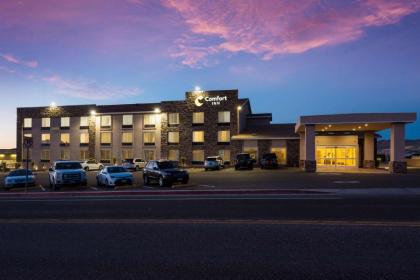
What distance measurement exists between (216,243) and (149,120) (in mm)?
51679

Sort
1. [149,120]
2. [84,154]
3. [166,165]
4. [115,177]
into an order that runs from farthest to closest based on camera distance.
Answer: [84,154]
[149,120]
[166,165]
[115,177]

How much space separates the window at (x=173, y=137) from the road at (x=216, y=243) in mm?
43446

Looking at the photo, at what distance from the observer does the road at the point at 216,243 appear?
6.02 metres

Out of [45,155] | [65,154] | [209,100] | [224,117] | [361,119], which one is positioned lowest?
[45,155]

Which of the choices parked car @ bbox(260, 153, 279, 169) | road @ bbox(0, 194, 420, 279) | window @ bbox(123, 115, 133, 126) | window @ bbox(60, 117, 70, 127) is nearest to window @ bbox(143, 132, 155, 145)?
window @ bbox(123, 115, 133, 126)

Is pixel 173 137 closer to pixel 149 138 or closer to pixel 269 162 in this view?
pixel 149 138

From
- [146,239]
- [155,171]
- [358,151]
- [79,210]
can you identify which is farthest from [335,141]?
[146,239]

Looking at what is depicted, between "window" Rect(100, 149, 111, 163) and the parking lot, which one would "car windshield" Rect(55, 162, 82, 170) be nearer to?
the parking lot

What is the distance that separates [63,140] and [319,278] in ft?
207

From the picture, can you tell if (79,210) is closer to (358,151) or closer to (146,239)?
(146,239)

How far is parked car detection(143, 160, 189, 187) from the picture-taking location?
2392 centimetres

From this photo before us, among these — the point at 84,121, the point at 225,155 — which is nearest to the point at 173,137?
the point at 225,155

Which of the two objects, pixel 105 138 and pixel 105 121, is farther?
pixel 105 121

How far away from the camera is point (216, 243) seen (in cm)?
785
